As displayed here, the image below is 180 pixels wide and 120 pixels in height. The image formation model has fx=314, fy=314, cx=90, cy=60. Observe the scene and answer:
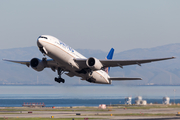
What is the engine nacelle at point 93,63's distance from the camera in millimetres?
49031

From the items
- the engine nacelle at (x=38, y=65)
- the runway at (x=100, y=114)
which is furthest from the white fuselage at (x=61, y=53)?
the runway at (x=100, y=114)

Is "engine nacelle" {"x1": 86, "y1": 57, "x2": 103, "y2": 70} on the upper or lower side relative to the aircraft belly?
upper

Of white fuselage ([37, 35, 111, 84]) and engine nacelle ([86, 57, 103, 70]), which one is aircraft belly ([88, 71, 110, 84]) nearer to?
white fuselage ([37, 35, 111, 84])

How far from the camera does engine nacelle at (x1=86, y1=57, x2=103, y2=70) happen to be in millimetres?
49031

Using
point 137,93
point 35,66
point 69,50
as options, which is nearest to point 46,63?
point 35,66

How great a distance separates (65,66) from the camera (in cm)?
4969

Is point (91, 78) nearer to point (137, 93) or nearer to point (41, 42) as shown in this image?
point (41, 42)

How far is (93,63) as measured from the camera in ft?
162

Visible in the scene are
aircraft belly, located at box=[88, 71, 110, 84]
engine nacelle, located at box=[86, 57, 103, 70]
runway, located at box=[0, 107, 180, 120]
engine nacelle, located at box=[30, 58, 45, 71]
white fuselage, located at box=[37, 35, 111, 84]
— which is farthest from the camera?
runway, located at box=[0, 107, 180, 120]

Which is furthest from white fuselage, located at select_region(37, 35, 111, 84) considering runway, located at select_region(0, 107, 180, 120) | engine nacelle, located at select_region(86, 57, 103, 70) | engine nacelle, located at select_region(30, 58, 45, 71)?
runway, located at select_region(0, 107, 180, 120)

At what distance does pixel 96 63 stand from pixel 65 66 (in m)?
4.94

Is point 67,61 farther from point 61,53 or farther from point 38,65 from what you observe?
point 38,65

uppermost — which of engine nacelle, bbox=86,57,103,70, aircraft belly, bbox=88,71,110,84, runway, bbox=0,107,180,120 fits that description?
engine nacelle, bbox=86,57,103,70

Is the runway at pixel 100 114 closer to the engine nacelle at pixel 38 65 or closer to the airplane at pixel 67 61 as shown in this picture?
the airplane at pixel 67 61
